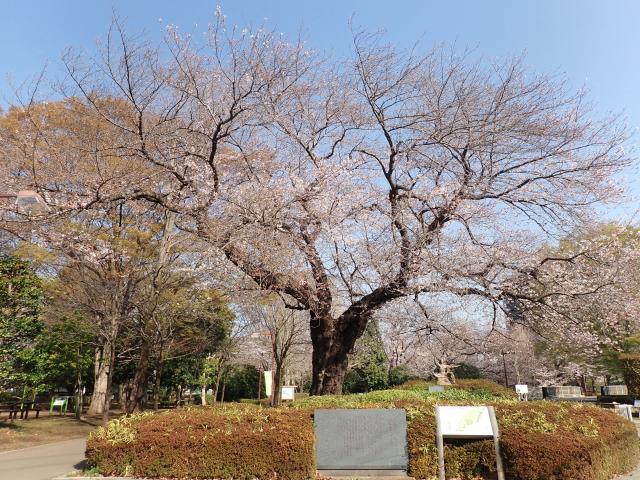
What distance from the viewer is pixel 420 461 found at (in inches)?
283

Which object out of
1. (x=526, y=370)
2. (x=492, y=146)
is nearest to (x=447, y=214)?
(x=492, y=146)

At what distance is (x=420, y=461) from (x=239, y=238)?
570 cm

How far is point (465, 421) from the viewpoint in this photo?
7.00m

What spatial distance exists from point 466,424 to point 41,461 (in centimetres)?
800

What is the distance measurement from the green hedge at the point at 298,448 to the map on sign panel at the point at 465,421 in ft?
0.90

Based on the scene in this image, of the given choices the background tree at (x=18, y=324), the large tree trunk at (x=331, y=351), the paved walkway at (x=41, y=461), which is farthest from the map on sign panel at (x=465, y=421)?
the background tree at (x=18, y=324)

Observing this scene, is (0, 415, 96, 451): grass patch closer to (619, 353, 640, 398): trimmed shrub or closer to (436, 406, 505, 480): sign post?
(436, 406, 505, 480): sign post

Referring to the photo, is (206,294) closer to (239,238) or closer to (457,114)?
(239,238)

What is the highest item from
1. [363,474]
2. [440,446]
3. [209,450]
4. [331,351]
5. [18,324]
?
[18,324]

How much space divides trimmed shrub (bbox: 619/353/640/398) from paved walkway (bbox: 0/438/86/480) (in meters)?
22.0

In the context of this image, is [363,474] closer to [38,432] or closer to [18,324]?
[18,324]

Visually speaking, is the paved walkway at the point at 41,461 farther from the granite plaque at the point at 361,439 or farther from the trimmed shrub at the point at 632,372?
the trimmed shrub at the point at 632,372

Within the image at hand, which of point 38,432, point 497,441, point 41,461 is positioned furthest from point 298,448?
point 38,432

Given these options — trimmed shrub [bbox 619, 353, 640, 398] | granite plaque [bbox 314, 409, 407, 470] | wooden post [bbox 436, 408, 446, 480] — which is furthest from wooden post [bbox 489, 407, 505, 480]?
trimmed shrub [bbox 619, 353, 640, 398]
